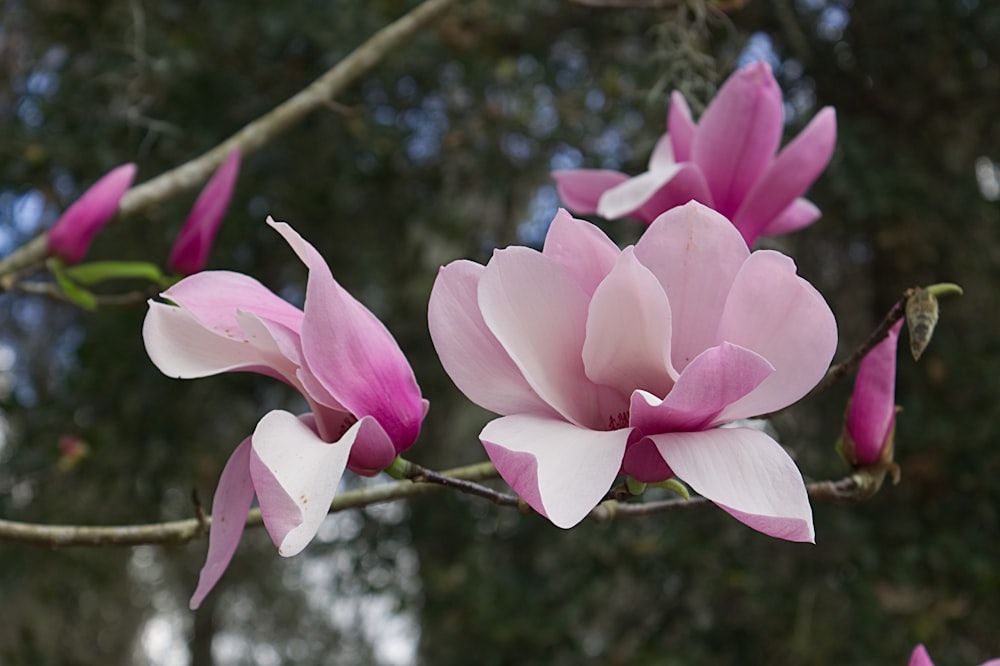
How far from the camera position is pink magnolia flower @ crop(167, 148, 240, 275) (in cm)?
95

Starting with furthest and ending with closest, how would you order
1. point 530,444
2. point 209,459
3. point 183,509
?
1. point 183,509
2. point 209,459
3. point 530,444

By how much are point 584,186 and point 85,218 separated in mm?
533

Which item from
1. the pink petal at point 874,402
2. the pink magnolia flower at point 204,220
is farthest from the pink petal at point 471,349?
the pink magnolia flower at point 204,220

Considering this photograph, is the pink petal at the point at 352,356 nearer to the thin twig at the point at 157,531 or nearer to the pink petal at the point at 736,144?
the thin twig at the point at 157,531

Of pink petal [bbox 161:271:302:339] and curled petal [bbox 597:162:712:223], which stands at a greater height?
pink petal [bbox 161:271:302:339]

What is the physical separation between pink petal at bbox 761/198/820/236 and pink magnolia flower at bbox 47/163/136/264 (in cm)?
64

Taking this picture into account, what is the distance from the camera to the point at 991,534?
5.36ft

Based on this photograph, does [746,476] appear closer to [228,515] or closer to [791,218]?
[228,515]

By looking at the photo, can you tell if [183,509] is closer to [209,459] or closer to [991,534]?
[209,459]

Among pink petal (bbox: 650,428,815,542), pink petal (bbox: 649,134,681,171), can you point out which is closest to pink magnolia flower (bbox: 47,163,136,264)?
pink petal (bbox: 649,134,681,171)

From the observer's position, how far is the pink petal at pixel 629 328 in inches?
15.1

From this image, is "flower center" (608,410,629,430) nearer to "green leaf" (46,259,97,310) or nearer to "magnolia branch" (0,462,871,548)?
"magnolia branch" (0,462,871,548)

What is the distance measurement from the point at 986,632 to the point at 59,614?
2.55 meters

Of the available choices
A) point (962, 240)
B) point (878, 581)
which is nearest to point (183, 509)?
point (878, 581)
